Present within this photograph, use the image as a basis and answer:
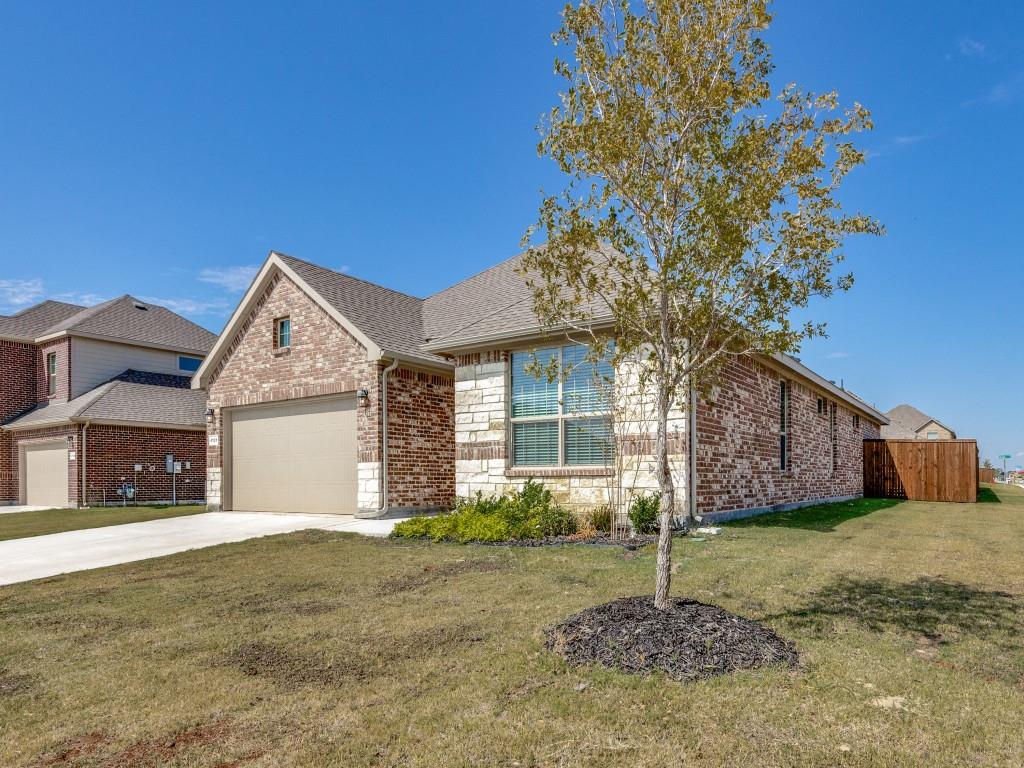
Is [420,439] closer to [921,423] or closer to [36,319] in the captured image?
[36,319]

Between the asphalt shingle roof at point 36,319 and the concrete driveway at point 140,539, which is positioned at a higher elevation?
the asphalt shingle roof at point 36,319

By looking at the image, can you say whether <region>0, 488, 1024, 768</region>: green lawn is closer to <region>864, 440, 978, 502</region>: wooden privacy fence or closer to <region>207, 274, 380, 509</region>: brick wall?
<region>207, 274, 380, 509</region>: brick wall

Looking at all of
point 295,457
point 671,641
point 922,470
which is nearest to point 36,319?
point 295,457

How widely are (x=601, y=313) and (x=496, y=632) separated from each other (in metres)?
6.42

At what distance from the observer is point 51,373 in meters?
24.2

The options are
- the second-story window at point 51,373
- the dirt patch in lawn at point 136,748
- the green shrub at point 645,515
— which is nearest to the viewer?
the dirt patch in lawn at point 136,748

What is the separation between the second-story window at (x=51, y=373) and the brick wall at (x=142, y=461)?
4806mm

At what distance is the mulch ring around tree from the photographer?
400 cm

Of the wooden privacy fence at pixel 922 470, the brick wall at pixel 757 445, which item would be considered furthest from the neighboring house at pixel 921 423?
the brick wall at pixel 757 445

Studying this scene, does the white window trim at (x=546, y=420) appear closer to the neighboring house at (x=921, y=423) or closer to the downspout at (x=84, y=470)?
the downspout at (x=84, y=470)

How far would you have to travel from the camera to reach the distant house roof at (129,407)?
21.2 meters

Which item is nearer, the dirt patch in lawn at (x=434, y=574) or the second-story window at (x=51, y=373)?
the dirt patch in lawn at (x=434, y=574)

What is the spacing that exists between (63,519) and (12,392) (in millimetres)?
11280

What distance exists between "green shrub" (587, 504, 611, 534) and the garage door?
19.8 meters
